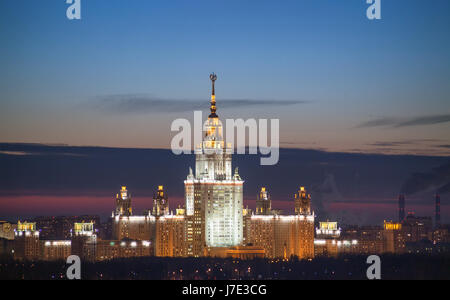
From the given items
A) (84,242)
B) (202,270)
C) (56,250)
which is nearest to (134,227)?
(84,242)

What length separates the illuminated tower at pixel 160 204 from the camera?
18938 centimetres

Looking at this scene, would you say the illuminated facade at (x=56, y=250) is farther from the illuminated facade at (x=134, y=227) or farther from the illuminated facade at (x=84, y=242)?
the illuminated facade at (x=134, y=227)

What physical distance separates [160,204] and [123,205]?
7.65 m

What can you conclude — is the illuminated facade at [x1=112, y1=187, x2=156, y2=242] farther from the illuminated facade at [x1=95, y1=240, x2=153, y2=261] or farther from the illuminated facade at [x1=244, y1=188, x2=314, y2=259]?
the illuminated facade at [x1=244, y1=188, x2=314, y2=259]

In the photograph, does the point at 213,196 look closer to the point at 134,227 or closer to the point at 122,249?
the point at 134,227

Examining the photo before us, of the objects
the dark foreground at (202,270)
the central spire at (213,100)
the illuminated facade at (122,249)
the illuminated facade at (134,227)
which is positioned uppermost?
the central spire at (213,100)

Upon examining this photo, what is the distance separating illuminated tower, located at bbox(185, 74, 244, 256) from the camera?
185750 mm

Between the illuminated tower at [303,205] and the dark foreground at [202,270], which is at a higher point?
the illuminated tower at [303,205]

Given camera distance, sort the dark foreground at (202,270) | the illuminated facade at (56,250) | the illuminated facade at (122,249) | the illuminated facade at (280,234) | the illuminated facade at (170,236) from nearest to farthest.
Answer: the dark foreground at (202,270), the illuminated facade at (170,236), the illuminated facade at (122,249), the illuminated facade at (280,234), the illuminated facade at (56,250)

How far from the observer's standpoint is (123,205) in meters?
195

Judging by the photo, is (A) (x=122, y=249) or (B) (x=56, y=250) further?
(B) (x=56, y=250)

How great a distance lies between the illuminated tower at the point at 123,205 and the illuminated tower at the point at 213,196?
→ 11381mm

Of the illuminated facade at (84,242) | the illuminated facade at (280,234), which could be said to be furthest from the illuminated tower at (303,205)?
the illuminated facade at (84,242)
